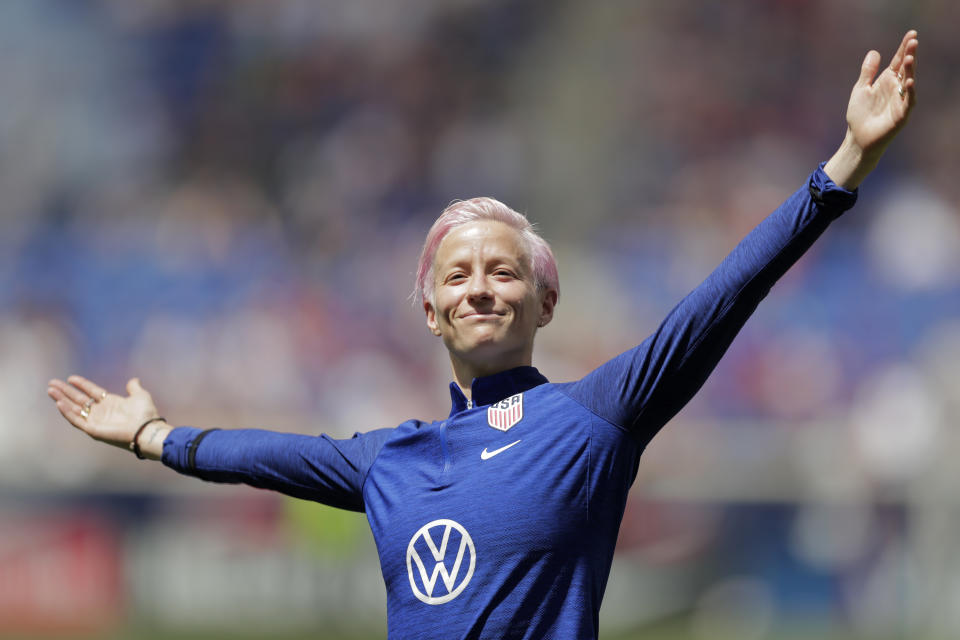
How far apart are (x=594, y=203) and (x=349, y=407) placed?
3.66 m

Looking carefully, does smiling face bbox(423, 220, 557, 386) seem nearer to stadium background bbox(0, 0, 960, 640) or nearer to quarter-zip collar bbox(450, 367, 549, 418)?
quarter-zip collar bbox(450, 367, 549, 418)

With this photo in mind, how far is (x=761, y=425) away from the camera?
34.3 feet

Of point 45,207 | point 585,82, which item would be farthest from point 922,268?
point 45,207

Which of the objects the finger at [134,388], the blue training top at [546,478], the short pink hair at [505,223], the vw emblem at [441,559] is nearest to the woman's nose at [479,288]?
the short pink hair at [505,223]

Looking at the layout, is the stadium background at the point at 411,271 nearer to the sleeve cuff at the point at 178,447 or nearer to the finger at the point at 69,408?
the finger at the point at 69,408

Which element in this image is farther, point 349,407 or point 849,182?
point 349,407

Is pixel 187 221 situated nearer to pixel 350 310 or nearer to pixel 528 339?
pixel 350 310

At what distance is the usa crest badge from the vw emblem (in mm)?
254

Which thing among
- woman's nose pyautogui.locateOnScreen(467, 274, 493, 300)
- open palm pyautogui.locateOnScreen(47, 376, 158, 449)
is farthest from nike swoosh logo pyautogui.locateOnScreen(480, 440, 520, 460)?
open palm pyautogui.locateOnScreen(47, 376, 158, 449)

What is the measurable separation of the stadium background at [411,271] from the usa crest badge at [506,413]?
6.98 m

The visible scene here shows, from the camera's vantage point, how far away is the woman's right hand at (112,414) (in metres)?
3.09

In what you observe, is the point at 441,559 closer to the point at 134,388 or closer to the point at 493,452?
the point at 493,452

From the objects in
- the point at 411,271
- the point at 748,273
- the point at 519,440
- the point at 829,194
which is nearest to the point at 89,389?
the point at 519,440

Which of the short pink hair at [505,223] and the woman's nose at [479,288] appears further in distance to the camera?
the short pink hair at [505,223]
